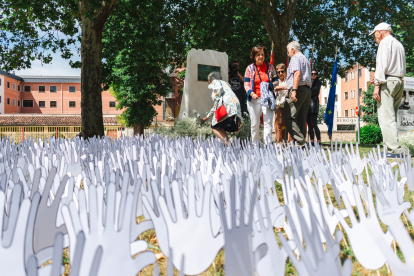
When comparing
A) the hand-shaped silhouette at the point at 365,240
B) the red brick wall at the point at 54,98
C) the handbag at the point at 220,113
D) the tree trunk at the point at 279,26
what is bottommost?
the hand-shaped silhouette at the point at 365,240

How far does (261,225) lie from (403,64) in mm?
4999

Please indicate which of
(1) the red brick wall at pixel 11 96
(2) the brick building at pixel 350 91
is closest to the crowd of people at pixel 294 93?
(2) the brick building at pixel 350 91

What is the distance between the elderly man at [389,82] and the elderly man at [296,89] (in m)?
1.07

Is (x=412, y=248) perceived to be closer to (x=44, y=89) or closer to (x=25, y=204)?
(x=25, y=204)

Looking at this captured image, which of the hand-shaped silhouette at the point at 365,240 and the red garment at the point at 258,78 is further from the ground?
the red garment at the point at 258,78

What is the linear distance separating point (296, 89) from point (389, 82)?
1.32 metres

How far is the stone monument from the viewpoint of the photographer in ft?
35.1

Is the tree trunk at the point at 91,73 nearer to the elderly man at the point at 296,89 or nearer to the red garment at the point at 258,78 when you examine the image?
the red garment at the point at 258,78

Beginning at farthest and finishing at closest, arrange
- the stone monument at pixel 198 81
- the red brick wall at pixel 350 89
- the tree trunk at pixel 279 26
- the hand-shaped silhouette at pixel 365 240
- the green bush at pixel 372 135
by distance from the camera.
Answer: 1. the red brick wall at pixel 350 89
2. the green bush at pixel 372 135
3. the tree trunk at pixel 279 26
4. the stone monument at pixel 198 81
5. the hand-shaped silhouette at pixel 365 240

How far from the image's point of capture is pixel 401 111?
27.0 ft

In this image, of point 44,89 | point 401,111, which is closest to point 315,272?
point 401,111

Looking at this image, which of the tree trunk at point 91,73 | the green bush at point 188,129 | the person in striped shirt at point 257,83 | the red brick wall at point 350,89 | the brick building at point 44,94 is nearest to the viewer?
the person in striped shirt at point 257,83

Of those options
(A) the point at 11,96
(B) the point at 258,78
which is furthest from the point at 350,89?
(A) the point at 11,96

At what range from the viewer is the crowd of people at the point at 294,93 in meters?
4.98
